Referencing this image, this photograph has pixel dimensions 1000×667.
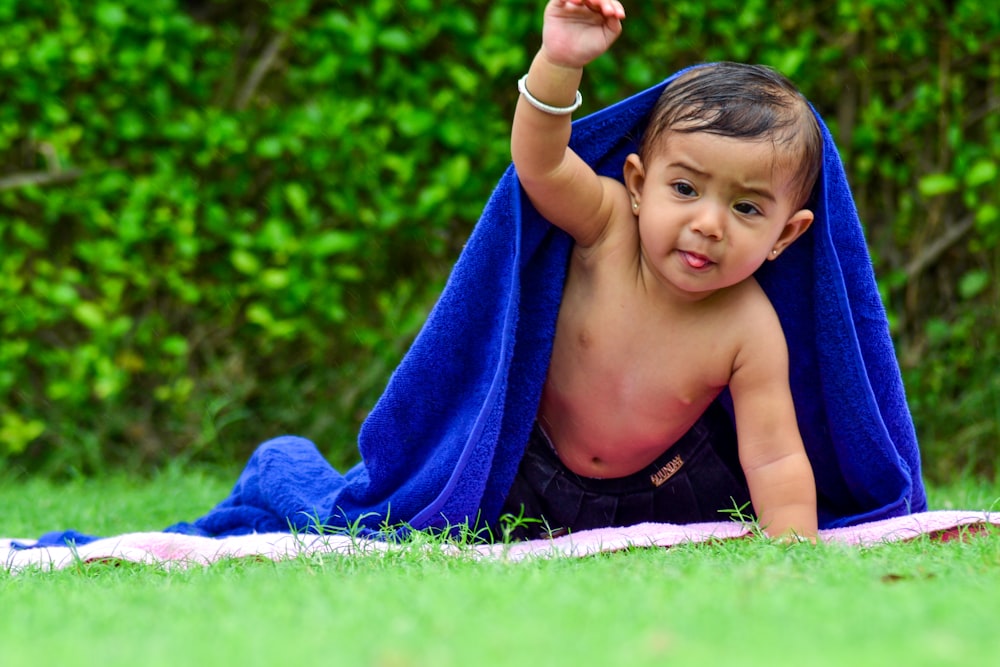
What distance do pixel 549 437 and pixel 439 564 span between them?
0.74 metres

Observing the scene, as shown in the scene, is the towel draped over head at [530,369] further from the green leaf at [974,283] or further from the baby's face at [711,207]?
the green leaf at [974,283]

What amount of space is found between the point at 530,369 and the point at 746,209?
24.1 inches

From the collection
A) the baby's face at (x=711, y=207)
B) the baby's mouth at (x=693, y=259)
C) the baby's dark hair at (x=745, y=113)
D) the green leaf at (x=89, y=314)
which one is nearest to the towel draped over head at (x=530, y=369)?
the baby's dark hair at (x=745, y=113)

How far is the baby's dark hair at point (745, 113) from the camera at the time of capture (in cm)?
257

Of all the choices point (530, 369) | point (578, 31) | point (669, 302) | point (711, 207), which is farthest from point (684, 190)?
point (530, 369)

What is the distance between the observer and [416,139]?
440cm

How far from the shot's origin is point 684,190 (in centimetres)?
261

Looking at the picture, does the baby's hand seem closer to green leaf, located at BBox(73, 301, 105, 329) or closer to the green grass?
the green grass

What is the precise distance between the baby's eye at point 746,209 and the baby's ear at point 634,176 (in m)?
0.23

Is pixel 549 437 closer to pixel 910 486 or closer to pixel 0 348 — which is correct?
pixel 910 486

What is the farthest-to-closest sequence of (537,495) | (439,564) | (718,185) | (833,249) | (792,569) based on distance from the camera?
1. (537,495)
2. (833,249)
3. (718,185)
4. (439,564)
5. (792,569)

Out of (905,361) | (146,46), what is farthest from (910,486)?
(146,46)

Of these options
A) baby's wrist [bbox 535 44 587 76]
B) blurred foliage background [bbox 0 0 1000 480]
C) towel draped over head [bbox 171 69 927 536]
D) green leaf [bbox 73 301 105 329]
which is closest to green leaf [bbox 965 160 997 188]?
blurred foliage background [bbox 0 0 1000 480]

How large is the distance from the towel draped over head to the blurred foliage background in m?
1.49
